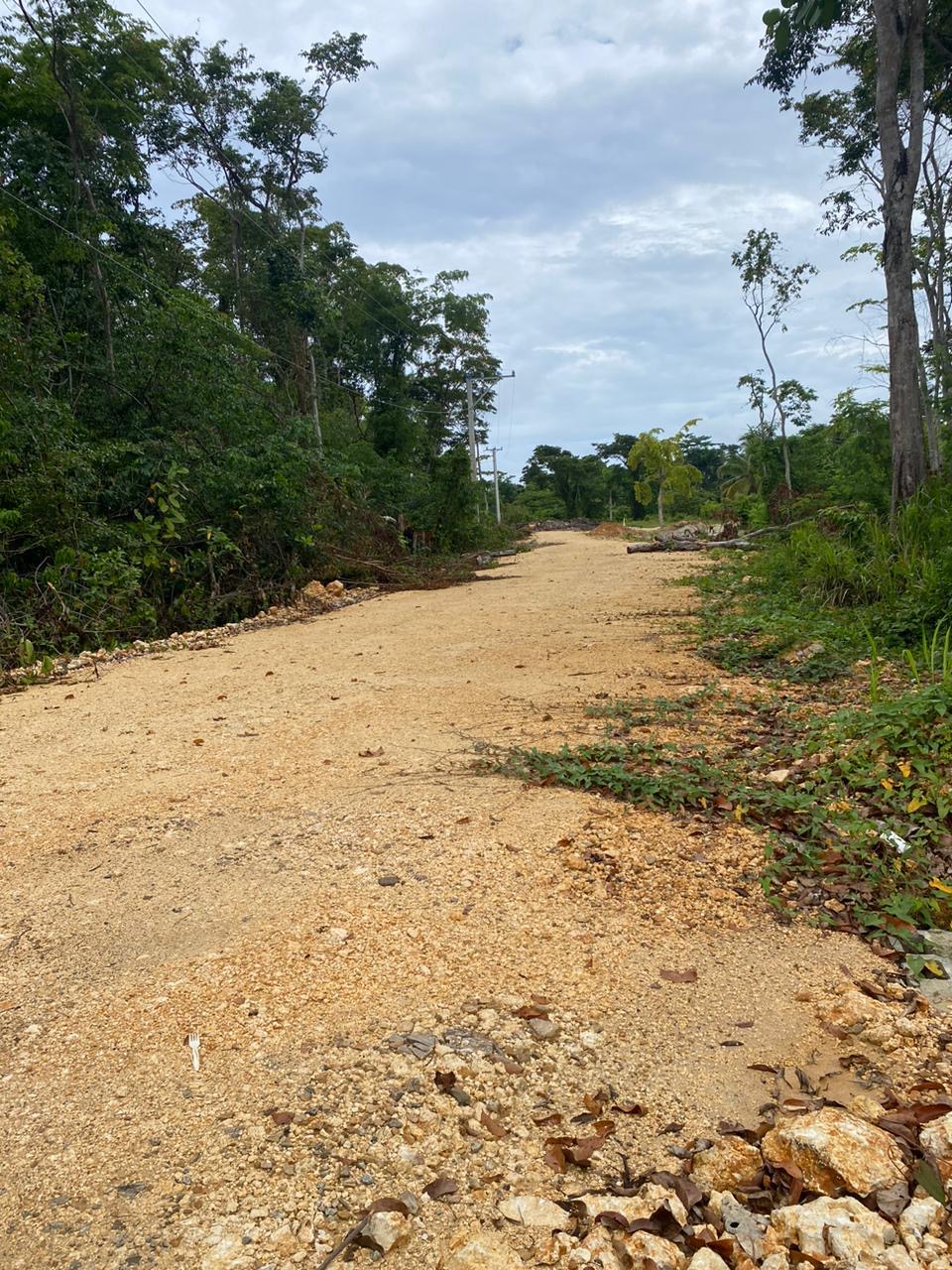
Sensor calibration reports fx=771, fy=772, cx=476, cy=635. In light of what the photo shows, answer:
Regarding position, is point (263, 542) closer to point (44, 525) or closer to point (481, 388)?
point (44, 525)

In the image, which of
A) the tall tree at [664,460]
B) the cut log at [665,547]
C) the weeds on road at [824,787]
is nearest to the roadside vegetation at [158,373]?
the cut log at [665,547]

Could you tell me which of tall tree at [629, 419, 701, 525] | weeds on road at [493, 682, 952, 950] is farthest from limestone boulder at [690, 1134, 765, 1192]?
tall tree at [629, 419, 701, 525]

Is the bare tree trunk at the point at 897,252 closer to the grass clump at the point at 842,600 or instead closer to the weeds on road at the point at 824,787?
the grass clump at the point at 842,600

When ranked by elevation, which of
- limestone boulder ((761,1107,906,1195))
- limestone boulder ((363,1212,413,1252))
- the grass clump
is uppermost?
the grass clump

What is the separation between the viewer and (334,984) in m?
1.86

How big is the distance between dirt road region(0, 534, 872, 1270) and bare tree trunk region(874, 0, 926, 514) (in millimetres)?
5101

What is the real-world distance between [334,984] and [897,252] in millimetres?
8051

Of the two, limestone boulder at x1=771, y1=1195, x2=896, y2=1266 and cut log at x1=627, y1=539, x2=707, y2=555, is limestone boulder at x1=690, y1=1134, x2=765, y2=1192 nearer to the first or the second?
limestone boulder at x1=771, y1=1195, x2=896, y2=1266

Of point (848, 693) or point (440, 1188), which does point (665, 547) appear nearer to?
point (848, 693)

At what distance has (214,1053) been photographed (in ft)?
5.36

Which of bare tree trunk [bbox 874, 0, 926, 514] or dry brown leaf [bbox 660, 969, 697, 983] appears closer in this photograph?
dry brown leaf [bbox 660, 969, 697, 983]

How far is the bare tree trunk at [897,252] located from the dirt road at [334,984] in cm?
510

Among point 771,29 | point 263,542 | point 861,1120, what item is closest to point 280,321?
point 263,542

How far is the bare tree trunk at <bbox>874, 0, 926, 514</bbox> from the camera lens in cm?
695
